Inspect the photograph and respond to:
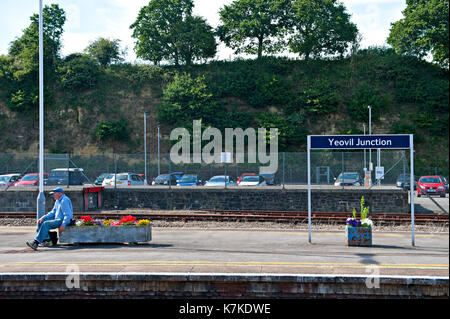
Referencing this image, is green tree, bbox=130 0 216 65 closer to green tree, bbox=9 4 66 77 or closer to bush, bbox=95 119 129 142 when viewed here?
green tree, bbox=9 4 66 77

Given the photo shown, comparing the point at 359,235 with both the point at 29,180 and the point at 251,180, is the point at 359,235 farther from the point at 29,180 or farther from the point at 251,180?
the point at 29,180

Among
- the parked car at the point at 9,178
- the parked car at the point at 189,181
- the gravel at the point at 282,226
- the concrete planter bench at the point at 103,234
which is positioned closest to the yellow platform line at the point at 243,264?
the concrete planter bench at the point at 103,234

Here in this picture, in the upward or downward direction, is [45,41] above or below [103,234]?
above

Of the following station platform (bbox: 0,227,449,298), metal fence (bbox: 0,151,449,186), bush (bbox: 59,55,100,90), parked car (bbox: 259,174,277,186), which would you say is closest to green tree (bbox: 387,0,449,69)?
metal fence (bbox: 0,151,449,186)

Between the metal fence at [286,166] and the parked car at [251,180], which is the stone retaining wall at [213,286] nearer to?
the metal fence at [286,166]

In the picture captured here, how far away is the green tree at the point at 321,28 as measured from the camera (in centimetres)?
6794

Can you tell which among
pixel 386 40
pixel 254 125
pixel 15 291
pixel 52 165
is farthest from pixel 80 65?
pixel 15 291

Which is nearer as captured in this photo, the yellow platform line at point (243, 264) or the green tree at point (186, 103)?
the yellow platform line at point (243, 264)

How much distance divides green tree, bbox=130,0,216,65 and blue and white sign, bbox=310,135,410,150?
58.8 meters

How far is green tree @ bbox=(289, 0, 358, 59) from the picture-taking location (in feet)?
223

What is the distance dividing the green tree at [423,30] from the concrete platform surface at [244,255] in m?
56.1

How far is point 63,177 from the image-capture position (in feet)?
101

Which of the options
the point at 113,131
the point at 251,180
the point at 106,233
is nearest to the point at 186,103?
the point at 113,131

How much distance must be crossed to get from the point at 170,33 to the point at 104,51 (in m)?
12.4
